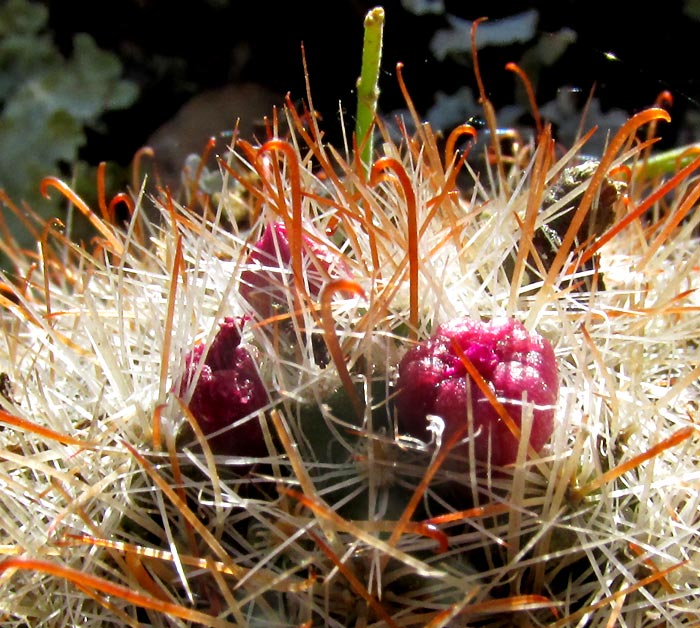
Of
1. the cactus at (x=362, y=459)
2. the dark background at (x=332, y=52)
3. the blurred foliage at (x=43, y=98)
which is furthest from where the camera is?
the blurred foliage at (x=43, y=98)

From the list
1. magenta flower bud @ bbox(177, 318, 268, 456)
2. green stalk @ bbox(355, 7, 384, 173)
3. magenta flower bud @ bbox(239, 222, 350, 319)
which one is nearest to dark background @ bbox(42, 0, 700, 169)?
green stalk @ bbox(355, 7, 384, 173)

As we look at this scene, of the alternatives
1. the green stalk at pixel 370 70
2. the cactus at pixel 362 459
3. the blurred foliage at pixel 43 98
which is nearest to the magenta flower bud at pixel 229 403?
the cactus at pixel 362 459

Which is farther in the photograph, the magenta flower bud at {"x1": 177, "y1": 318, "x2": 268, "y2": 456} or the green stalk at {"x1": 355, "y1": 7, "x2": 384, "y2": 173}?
the green stalk at {"x1": 355, "y1": 7, "x2": 384, "y2": 173}

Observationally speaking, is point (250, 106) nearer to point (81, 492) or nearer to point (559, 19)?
point (559, 19)

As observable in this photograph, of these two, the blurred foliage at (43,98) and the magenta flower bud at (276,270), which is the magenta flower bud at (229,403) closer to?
the magenta flower bud at (276,270)

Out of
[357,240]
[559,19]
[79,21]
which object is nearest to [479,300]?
[357,240]

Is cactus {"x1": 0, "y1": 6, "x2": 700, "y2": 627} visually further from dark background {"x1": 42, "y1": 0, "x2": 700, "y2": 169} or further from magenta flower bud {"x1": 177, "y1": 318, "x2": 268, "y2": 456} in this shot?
dark background {"x1": 42, "y1": 0, "x2": 700, "y2": 169}

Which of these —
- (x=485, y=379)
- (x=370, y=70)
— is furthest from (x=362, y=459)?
(x=370, y=70)
